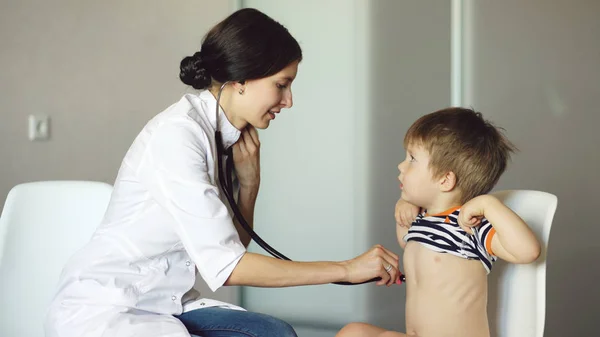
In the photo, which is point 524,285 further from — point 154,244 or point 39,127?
point 39,127

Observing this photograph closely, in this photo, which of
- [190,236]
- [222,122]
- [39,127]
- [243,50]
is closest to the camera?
[190,236]

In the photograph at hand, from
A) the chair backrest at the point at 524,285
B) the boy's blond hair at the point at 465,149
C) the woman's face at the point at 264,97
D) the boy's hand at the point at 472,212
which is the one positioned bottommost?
the chair backrest at the point at 524,285

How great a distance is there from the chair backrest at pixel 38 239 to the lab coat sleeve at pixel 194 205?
0.30 m

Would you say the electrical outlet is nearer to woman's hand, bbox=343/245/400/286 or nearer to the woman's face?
the woman's face

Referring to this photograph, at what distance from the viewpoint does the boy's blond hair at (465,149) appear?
1.52m

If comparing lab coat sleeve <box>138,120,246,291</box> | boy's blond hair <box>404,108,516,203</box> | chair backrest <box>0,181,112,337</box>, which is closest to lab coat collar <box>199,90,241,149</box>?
lab coat sleeve <box>138,120,246,291</box>

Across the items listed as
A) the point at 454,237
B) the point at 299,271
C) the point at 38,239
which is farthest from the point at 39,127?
the point at 454,237

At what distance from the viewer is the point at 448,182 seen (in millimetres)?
1533

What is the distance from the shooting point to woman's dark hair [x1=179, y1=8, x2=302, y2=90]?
4.83ft

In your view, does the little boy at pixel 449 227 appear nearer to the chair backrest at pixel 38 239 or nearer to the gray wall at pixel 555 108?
the chair backrest at pixel 38 239

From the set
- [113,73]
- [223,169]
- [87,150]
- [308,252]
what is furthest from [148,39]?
[223,169]

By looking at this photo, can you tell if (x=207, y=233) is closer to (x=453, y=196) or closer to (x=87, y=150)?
(x=453, y=196)

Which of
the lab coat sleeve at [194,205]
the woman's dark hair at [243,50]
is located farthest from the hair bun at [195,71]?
the lab coat sleeve at [194,205]

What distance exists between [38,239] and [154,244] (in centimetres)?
35
